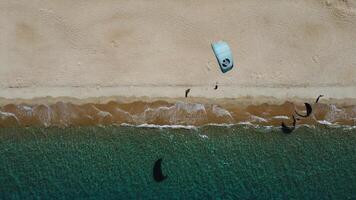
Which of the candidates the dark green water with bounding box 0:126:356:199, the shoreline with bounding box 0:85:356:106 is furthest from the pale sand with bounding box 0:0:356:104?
the dark green water with bounding box 0:126:356:199

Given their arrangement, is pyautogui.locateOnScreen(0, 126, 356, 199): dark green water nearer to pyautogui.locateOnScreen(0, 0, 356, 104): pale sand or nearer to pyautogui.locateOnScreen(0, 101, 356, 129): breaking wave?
pyautogui.locateOnScreen(0, 101, 356, 129): breaking wave

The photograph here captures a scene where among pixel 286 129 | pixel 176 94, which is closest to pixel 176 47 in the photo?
pixel 176 94

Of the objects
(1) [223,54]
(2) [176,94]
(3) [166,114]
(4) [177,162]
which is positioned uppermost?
(1) [223,54]

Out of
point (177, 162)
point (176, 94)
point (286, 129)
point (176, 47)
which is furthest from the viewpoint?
point (177, 162)

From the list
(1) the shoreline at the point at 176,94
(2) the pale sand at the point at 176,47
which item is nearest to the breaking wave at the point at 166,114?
(1) the shoreline at the point at 176,94

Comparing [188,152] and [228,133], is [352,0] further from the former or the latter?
[188,152]

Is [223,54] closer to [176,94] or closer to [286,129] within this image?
[176,94]

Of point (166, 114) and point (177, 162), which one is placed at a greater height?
point (166, 114)

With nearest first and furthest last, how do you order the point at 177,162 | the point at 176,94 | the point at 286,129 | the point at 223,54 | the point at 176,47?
the point at 223,54, the point at 176,47, the point at 176,94, the point at 286,129, the point at 177,162
